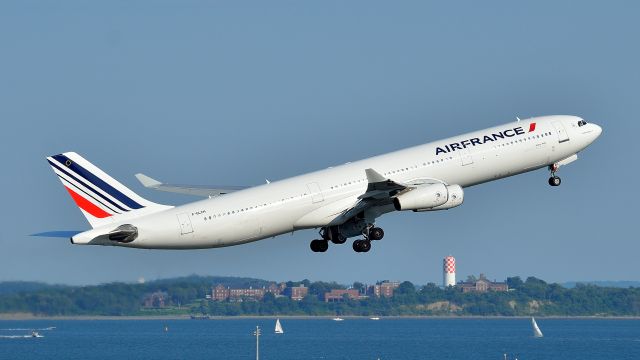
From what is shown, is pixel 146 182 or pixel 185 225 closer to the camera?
pixel 185 225

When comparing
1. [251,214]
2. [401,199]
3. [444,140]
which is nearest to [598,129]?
[444,140]

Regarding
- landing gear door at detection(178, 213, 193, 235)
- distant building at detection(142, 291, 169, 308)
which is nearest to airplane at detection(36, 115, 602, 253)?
landing gear door at detection(178, 213, 193, 235)

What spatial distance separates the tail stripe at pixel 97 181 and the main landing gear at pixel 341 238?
1429 cm

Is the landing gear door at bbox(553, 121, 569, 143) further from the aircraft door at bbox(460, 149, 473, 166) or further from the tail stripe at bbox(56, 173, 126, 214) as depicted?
the tail stripe at bbox(56, 173, 126, 214)

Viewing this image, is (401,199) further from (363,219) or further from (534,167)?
(534,167)

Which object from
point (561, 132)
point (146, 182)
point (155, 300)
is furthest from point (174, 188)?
point (155, 300)

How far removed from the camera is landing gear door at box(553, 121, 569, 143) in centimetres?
8200

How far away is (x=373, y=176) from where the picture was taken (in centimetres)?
7075

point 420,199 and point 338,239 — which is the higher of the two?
point 420,199

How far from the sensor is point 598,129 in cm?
8581

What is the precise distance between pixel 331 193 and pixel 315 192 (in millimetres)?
1232

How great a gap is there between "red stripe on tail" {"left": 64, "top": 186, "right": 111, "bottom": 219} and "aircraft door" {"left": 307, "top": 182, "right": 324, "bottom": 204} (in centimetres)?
1265

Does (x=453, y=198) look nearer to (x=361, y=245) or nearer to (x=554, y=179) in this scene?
(x=361, y=245)

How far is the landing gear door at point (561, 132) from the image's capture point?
82.0m
